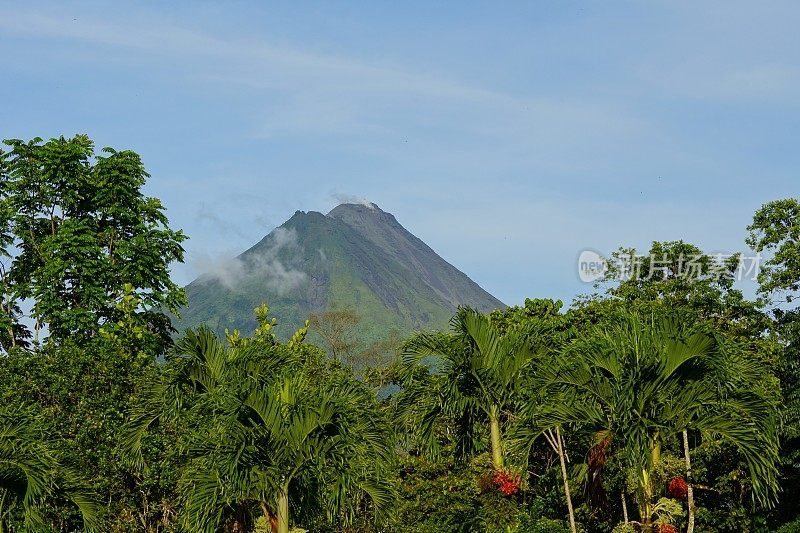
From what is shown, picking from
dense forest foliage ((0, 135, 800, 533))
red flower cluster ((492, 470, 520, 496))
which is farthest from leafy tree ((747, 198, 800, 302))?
red flower cluster ((492, 470, 520, 496))

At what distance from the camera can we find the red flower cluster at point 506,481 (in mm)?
Result: 16078

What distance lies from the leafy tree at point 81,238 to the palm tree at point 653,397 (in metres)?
20.9

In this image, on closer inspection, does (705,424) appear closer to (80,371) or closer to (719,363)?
(719,363)

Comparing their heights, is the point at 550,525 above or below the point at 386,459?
below

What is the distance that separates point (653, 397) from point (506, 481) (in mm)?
4028

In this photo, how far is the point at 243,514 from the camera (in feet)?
50.0

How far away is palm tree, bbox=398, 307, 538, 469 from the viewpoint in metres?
16.4

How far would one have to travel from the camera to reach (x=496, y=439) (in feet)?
53.7

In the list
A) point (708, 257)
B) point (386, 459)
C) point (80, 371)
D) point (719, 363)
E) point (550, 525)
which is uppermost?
point (708, 257)

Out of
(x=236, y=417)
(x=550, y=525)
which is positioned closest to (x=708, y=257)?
(x=550, y=525)

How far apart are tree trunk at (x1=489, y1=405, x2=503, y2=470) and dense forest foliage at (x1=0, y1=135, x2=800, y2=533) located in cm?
2

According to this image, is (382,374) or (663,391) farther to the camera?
(382,374)

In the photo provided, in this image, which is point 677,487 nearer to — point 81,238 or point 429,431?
point 429,431

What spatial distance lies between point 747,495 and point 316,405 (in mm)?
13016
